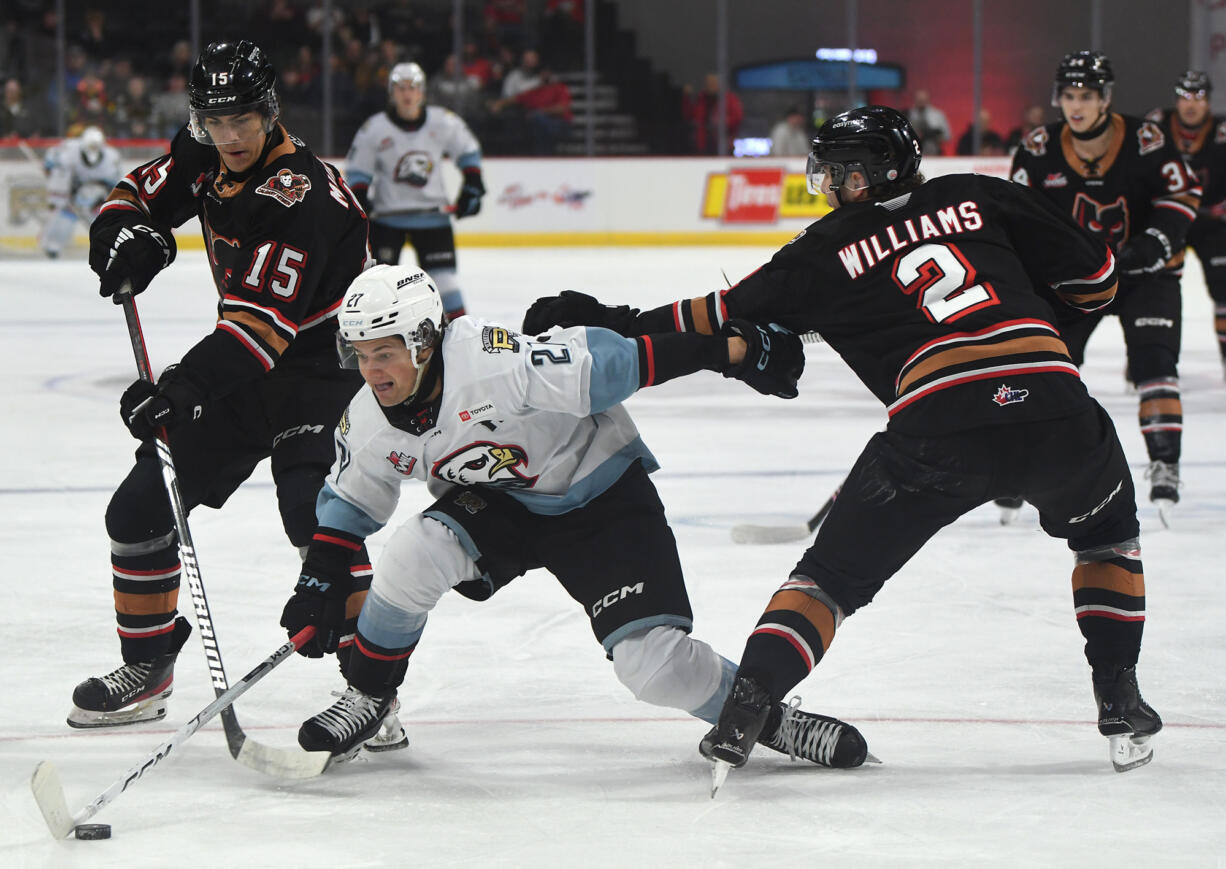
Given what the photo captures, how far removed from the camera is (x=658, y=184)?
13688mm

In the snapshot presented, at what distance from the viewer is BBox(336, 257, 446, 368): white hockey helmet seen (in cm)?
232

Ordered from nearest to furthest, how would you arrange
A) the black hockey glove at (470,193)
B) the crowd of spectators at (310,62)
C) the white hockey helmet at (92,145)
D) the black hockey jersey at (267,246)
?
the black hockey jersey at (267,246)
the black hockey glove at (470,193)
the white hockey helmet at (92,145)
the crowd of spectators at (310,62)

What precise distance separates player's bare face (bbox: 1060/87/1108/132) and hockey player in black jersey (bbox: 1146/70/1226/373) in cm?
212

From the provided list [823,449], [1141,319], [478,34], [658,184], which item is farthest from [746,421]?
[478,34]

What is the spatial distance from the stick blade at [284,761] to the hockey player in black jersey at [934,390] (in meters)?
0.57

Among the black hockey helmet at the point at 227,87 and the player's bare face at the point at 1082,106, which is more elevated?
the black hockey helmet at the point at 227,87

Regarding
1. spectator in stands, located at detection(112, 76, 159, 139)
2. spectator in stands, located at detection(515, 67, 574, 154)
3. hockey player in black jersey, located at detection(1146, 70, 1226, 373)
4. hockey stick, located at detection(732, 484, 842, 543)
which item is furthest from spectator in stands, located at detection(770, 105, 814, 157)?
hockey stick, located at detection(732, 484, 842, 543)

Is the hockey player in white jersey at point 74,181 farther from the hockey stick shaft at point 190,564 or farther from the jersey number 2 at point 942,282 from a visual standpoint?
the jersey number 2 at point 942,282

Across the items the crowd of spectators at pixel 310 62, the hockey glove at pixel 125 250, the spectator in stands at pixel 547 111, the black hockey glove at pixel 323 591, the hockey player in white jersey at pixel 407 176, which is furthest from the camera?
the crowd of spectators at pixel 310 62

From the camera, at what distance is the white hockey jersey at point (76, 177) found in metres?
12.6

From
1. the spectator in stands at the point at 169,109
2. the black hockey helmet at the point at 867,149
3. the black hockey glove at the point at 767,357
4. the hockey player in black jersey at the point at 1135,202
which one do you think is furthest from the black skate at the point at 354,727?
the spectator in stands at the point at 169,109

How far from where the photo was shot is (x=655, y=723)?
2.72 m

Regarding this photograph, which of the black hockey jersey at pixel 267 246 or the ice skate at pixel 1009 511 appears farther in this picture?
the ice skate at pixel 1009 511

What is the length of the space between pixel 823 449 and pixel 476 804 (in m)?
3.17
